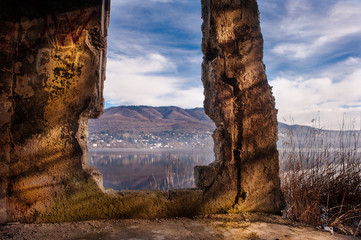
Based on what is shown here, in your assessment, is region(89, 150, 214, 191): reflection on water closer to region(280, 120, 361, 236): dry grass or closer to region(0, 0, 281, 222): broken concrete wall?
region(0, 0, 281, 222): broken concrete wall

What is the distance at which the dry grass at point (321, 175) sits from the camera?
7.97 ft

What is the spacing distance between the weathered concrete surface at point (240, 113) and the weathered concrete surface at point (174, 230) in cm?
25

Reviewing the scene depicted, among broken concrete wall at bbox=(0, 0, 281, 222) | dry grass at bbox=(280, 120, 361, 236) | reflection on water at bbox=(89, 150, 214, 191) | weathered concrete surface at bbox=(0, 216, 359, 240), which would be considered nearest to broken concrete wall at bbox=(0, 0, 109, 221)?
broken concrete wall at bbox=(0, 0, 281, 222)

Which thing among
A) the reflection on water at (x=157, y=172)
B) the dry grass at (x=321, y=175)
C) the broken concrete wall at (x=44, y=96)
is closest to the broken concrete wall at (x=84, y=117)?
the broken concrete wall at (x=44, y=96)

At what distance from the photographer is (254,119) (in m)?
2.22

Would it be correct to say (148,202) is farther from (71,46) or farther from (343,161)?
(343,161)

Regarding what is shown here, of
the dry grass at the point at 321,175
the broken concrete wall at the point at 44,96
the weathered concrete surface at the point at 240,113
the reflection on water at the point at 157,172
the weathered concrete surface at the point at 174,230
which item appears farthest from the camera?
the reflection on water at the point at 157,172

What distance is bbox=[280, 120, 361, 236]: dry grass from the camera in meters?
2.43

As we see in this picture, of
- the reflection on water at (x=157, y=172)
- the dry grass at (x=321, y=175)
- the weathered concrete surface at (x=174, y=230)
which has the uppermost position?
the dry grass at (x=321, y=175)

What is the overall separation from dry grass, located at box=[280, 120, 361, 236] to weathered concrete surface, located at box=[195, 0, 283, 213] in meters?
0.44

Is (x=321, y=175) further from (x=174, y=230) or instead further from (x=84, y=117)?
(x=84, y=117)

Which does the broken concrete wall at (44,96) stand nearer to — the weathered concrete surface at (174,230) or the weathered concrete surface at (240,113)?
the weathered concrete surface at (174,230)

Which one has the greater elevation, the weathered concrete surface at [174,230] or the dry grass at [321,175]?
the dry grass at [321,175]

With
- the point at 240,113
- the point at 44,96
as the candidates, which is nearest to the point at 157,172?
the point at 240,113
